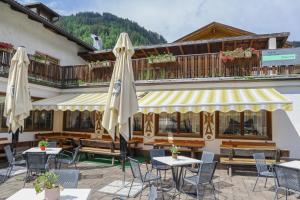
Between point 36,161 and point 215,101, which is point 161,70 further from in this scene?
point 36,161

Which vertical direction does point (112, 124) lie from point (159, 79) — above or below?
below

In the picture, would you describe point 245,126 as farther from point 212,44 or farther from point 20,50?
point 20,50

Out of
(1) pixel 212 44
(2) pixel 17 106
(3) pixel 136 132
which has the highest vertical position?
(1) pixel 212 44

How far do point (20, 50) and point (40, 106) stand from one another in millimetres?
3384

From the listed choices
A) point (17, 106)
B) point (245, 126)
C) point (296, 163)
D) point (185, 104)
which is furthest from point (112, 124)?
point (245, 126)

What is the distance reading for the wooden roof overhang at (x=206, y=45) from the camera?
52.1 feet

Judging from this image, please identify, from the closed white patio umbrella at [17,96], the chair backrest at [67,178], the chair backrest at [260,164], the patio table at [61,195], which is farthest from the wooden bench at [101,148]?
the patio table at [61,195]

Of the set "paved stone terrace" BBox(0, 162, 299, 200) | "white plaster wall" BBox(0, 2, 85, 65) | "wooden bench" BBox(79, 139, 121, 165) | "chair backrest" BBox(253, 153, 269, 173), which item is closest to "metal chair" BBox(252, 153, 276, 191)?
"chair backrest" BBox(253, 153, 269, 173)

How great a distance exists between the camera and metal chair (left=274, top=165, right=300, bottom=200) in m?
6.22

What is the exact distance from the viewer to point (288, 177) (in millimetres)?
6457

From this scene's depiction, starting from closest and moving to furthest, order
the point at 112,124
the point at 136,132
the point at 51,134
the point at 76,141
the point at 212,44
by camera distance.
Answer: the point at 112,124 → the point at 76,141 → the point at 136,132 → the point at 51,134 → the point at 212,44

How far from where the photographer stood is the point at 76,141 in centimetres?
1381

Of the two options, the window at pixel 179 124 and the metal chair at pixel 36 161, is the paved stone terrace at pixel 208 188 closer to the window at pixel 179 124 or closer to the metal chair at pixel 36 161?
the metal chair at pixel 36 161

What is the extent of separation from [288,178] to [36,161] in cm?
717
